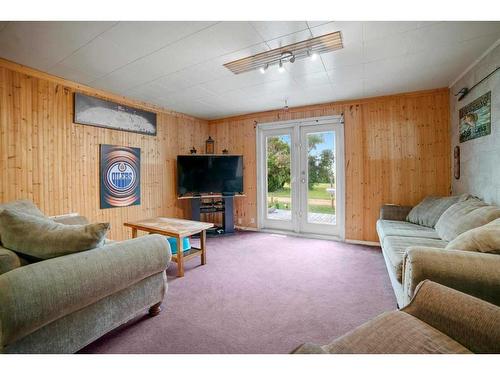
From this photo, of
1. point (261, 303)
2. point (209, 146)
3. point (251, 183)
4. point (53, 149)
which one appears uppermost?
point (209, 146)

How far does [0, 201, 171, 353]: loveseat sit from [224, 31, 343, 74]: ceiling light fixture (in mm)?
2087

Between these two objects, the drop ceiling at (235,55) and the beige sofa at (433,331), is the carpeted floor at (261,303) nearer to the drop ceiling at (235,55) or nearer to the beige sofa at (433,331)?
the beige sofa at (433,331)

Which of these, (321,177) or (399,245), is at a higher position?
(321,177)

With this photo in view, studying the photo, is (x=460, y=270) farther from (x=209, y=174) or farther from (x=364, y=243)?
(x=209, y=174)

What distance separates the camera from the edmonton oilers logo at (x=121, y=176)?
140 inches

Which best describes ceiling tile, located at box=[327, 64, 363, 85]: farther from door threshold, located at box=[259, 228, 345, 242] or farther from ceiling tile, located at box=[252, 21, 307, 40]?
door threshold, located at box=[259, 228, 345, 242]

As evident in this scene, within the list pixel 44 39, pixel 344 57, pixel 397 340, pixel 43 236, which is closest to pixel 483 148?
pixel 344 57

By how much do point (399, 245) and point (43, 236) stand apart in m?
2.76

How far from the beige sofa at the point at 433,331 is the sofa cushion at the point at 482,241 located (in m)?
0.60

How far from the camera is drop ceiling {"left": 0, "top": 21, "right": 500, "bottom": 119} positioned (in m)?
1.97

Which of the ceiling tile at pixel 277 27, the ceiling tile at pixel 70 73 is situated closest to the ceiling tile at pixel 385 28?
the ceiling tile at pixel 277 27

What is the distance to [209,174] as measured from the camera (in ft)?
15.1

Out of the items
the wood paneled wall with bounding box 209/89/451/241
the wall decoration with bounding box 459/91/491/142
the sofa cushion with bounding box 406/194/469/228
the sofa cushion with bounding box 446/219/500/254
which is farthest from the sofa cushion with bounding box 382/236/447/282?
the wood paneled wall with bounding box 209/89/451/241
